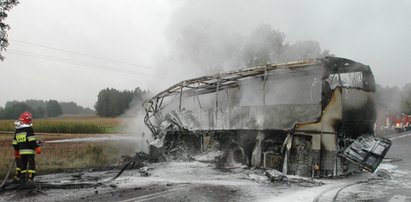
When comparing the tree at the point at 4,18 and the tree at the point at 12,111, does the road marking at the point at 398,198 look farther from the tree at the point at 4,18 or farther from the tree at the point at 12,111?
the tree at the point at 12,111

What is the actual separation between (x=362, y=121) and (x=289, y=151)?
2382mm

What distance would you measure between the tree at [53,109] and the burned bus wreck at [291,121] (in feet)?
133

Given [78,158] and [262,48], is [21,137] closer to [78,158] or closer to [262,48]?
[78,158]

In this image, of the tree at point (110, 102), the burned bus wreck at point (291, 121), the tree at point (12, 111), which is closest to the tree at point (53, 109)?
the tree at point (12, 111)

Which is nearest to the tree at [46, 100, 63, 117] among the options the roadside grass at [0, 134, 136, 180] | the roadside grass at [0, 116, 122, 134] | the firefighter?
the roadside grass at [0, 116, 122, 134]

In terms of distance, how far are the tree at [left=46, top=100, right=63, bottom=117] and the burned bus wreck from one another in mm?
40504

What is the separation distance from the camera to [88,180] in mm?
8547

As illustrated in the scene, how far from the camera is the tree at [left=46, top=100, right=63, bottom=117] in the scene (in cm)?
4948

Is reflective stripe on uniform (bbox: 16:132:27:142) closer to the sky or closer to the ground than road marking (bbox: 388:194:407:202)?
closer to the sky

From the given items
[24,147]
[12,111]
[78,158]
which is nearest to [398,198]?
[24,147]

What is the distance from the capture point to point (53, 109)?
169 ft

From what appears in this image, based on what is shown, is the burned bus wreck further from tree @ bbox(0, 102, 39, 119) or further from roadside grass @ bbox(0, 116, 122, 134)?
tree @ bbox(0, 102, 39, 119)

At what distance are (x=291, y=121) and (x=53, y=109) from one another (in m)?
48.2

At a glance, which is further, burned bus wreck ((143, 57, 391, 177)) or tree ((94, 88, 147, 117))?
tree ((94, 88, 147, 117))
